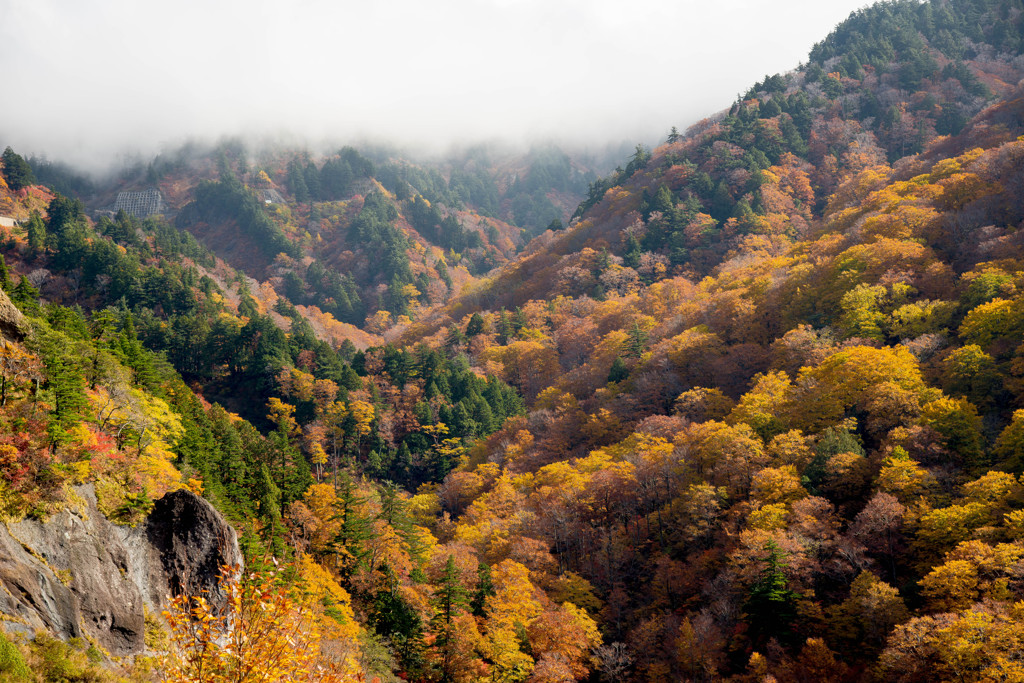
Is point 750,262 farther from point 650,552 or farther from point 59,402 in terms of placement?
point 59,402

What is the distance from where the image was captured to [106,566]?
95.8 feet

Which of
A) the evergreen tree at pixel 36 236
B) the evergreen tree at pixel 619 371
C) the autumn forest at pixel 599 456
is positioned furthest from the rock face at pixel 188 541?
the evergreen tree at pixel 36 236

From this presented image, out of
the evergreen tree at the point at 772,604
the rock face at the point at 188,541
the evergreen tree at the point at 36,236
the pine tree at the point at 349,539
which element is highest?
the evergreen tree at the point at 36,236

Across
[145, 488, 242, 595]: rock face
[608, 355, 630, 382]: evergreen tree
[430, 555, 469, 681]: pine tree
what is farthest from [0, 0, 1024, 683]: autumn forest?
[145, 488, 242, 595]: rock face

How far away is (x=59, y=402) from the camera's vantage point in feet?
102

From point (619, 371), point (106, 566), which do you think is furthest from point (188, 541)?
point (619, 371)

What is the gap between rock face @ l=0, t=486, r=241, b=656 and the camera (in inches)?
952

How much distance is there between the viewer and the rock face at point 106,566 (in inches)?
952

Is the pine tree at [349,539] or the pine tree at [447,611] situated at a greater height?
the pine tree at [349,539]

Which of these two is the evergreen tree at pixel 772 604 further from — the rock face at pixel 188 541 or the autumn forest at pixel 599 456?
the rock face at pixel 188 541

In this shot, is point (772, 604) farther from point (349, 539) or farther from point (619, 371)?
point (619, 371)

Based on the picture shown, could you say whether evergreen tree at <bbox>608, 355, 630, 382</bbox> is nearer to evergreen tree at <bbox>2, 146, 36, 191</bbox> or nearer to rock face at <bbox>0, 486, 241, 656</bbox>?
rock face at <bbox>0, 486, 241, 656</bbox>

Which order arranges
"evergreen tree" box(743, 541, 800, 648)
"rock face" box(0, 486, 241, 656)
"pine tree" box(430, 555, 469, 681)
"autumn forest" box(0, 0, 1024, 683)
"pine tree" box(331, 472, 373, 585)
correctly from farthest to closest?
"pine tree" box(331, 472, 373, 585) < "pine tree" box(430, 555, 469, 681) < "evergreen tree" box(743, 541, 800, 648) < "autumn forest" box(0, 0, 1024, 683) < "rock face" box(0, 486, 241, 656)

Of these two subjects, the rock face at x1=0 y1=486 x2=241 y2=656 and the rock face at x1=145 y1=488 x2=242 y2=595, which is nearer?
the rock face at x1=0 y1=486 x2=241 y2=656
